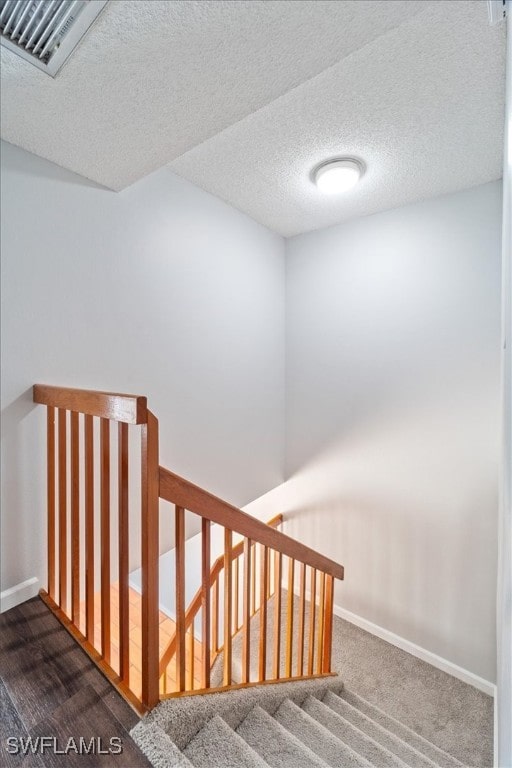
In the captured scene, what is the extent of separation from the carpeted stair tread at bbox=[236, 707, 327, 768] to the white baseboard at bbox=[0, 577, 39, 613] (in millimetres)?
1042

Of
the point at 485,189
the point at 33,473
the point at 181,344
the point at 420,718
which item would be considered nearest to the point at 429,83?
the point at 485,189

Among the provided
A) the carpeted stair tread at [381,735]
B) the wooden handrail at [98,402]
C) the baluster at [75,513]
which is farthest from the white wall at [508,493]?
the baluster at [75,513]

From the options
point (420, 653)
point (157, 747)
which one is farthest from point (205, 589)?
point (420, 653)

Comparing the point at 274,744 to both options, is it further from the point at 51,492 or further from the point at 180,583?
the point at 51,492

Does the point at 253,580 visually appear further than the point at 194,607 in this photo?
Yes

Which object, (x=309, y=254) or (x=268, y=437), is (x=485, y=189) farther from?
(x=268, y=437)

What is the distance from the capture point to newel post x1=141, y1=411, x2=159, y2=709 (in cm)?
Answer: 107

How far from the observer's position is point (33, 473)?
169 centimetres

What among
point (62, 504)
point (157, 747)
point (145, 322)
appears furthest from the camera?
point (145, 322)

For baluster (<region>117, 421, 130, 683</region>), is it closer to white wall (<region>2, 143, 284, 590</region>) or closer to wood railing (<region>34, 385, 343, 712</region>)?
wood railing (<region>34, 385, 343, 712</region>)

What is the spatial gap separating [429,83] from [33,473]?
2.44 meters

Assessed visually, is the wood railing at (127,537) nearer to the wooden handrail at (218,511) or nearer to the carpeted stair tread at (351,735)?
the wooden handrail at (218,511)

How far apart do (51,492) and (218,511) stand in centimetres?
88

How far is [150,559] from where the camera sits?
1.11 metres
